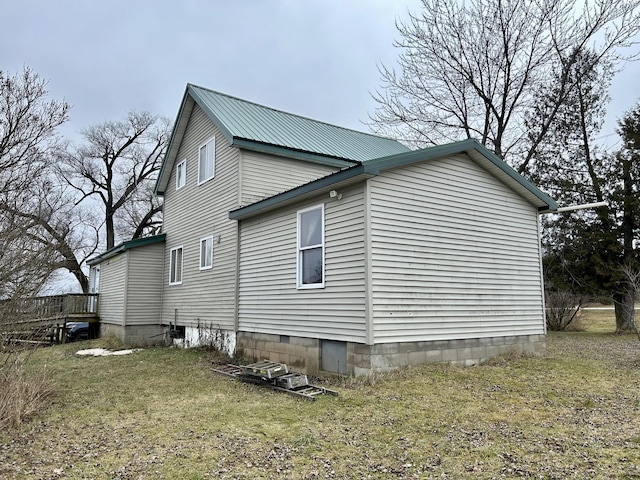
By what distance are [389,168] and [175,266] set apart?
10.1 m

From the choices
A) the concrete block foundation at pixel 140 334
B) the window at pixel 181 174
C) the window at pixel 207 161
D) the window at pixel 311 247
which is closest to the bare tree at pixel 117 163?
the window at pixel 181 174

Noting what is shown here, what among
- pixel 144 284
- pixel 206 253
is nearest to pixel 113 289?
pixel 144 284

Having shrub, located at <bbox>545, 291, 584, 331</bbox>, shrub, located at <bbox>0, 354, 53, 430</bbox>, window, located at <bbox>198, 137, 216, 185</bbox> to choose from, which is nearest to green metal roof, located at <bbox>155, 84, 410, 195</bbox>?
window, located at <bbox>198, 137, 216, 185</bbox>

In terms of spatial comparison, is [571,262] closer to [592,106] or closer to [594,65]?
[592,106]

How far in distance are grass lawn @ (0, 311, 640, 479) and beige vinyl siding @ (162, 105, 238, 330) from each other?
3.87 m

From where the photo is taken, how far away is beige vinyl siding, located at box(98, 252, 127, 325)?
53.5ft

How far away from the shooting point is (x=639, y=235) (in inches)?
719

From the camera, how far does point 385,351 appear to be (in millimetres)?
7793

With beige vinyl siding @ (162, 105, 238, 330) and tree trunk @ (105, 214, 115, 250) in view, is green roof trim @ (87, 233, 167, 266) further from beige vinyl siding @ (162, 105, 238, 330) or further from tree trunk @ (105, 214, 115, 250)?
tree trunk @ (105, 214, 115, 250)

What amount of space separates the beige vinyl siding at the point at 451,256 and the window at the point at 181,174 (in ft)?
31.8

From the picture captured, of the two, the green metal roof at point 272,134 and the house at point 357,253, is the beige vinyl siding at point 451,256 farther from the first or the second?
the green metal roof at point 272,134

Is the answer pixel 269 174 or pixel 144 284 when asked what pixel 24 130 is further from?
pixel 144 284

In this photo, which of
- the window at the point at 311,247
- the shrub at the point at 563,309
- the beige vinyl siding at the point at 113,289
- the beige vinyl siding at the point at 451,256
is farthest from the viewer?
the shrub at the point at 563,309

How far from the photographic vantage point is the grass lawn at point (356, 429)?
432 cm
